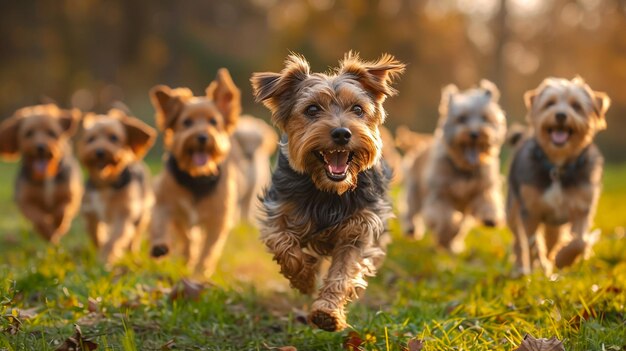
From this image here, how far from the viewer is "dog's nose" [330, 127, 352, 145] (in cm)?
457

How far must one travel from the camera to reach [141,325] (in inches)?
186

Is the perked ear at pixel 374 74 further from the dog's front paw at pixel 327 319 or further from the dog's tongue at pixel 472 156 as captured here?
the dog's tongue at pixel 472 156

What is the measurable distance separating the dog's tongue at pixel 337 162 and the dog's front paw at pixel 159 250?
2754 millimetres

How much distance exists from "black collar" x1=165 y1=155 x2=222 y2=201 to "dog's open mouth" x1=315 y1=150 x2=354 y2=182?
291 cm

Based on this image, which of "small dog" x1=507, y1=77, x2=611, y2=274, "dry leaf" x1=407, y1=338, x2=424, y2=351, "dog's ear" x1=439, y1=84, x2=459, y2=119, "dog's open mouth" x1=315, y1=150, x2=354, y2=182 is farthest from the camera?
"dog's ear" x1=439, y1=84, x2=459, y2=119

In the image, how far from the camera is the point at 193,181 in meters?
7.41

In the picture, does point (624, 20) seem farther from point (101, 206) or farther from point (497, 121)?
point (101, 206)

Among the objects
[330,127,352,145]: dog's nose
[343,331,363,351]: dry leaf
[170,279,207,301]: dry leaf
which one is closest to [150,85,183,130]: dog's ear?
[170,279,207,301]: dry leaf

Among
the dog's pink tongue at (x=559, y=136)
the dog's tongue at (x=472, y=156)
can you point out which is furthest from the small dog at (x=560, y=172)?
the dog's tongue at (x=472, y=156)

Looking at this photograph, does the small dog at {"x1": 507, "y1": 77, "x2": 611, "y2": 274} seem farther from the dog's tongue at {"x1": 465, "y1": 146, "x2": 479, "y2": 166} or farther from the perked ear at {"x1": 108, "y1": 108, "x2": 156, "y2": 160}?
the perked ear at {"x1": 108, "y1": 108, "x2": 156, "y2": 160}

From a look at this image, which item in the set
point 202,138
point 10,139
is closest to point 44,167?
point 10,139

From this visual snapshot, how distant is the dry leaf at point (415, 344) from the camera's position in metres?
4.10

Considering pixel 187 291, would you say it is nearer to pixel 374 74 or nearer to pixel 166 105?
pixel 374 74

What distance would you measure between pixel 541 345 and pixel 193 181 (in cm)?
434
